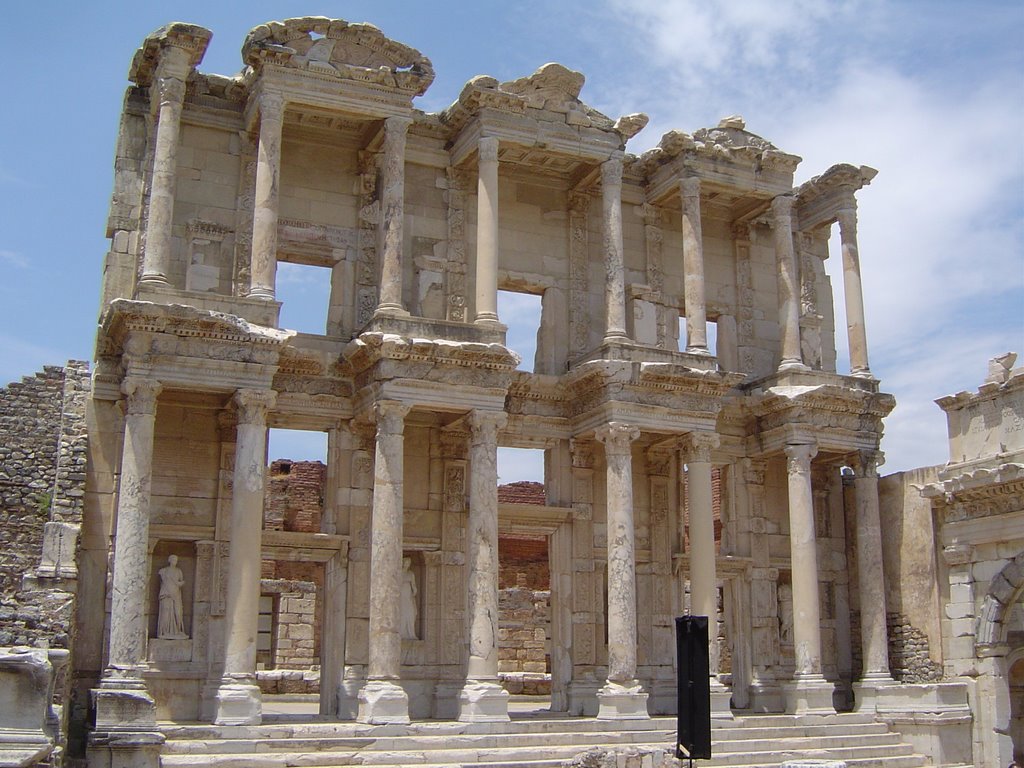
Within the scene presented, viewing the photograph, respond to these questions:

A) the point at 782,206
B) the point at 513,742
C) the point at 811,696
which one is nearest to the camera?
the point at 513,742

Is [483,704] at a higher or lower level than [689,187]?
lower

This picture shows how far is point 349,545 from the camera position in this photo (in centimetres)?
2011

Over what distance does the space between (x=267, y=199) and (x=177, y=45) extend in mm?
2779

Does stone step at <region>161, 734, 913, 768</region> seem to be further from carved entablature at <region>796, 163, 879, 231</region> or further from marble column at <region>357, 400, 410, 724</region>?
carved entablature at <region>796, 163, 879, 231</region>

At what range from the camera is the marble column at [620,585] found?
1959cm

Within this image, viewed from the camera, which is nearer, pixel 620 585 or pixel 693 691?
pixel 693 691

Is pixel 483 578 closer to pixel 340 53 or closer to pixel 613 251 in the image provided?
pixel 613 251

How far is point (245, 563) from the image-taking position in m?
17.9

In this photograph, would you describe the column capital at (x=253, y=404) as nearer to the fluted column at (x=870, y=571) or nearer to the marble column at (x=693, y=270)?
the marble column at (x=693, y=270)

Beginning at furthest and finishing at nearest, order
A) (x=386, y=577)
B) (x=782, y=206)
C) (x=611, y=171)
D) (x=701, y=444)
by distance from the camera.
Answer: (x=782, y=206) → (x=611, y=171) → (x=701, y=444) → (x=386, y=577)

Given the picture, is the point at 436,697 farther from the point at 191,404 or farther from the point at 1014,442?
the point at 1014,442

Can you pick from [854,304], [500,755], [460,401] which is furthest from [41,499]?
[854,304]

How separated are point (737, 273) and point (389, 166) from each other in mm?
7851

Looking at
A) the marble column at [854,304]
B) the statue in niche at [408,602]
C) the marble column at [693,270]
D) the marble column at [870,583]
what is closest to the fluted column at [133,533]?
the statue in niche at [408,602]
